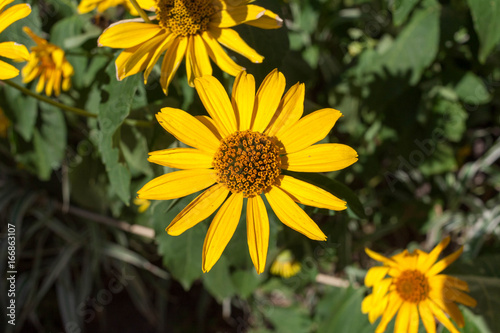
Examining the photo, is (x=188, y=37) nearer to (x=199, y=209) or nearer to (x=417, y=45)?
(x=199, y=209)

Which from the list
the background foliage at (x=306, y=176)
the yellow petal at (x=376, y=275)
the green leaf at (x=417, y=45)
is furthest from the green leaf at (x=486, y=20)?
the yellow petal at (x=376, y=275)

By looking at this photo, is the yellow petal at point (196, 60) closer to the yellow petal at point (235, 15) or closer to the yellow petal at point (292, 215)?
the yellow petal at point (235, 15)

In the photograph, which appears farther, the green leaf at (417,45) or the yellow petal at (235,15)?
the green leaf at (417,45)

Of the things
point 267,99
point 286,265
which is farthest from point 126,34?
point 286,265

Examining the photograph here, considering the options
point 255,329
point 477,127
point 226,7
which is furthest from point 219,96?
point 477,127

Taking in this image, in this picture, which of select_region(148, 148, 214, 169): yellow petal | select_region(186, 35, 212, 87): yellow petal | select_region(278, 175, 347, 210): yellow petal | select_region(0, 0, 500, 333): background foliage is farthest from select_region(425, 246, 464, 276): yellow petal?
select_region(186, 35, 212, 87): yellow petal

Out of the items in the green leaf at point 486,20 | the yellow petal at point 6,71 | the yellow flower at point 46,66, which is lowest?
the yellow petal at point 6,71
